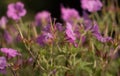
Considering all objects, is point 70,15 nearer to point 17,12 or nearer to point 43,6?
point 17,12

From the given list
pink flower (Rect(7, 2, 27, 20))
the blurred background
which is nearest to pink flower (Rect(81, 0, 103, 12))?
pink flower (Rect(7, 2, 27, 20))

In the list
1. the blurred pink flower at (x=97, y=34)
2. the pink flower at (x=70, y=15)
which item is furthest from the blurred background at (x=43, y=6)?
the blurred pink flower at (x=97, y=34)

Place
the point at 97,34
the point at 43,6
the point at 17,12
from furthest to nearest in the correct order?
1. the point at 43,6
2. the point at 17,12
3. the point at 97,34

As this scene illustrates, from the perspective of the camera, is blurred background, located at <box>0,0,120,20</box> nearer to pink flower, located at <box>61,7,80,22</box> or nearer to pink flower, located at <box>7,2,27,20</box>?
pink flower, located at <box>61,7,80,22</box>

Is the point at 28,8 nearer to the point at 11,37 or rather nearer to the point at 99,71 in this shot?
the point at 11,37

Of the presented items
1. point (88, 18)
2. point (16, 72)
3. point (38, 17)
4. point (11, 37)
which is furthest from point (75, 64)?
point (38, 17)

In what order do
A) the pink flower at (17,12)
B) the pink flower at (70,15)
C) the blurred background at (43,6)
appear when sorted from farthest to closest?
the blurred background at (43,6) → the pink flower at (70,15) → the pink flower at (17,12)

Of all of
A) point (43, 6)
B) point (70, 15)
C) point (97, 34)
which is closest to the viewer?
point (97, 34)

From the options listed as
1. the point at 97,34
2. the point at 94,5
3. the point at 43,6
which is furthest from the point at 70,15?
the point at 43,6

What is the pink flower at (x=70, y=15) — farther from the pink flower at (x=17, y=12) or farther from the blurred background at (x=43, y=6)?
the blurred background at (x=43, y=6)

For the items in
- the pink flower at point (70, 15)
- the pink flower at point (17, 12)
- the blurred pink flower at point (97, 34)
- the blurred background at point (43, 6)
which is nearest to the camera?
the blurred pink flower at point (97, 34)

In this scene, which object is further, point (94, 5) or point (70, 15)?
point (70, 15)
